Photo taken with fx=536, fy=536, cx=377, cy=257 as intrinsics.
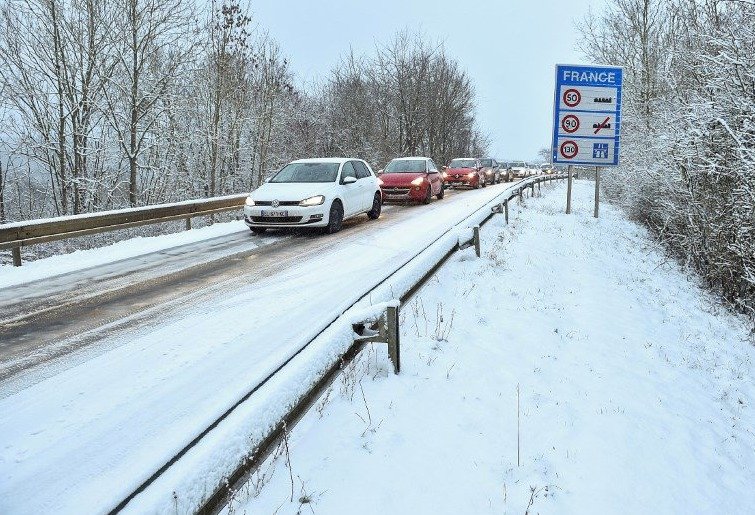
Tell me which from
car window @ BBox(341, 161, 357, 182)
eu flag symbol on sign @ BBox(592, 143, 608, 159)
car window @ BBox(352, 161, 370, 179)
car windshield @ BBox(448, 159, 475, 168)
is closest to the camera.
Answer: car window @ BBox(341, 161, 357, 182)

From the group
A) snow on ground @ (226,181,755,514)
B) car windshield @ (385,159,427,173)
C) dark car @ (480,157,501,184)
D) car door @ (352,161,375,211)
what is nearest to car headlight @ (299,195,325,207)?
car door @ (352,161,375,211)

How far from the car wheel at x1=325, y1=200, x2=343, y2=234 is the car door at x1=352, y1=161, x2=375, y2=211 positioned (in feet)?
4.91

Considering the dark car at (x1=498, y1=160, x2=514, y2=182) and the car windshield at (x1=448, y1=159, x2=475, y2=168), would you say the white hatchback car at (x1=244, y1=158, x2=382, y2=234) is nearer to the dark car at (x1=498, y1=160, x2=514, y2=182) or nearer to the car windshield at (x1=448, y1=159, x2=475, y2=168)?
the car windshield at (x1=448, y1=159, x2=475, y2=168)

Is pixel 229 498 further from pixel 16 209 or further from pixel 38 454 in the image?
pixel 16 209

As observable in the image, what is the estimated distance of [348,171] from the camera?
13.3 m

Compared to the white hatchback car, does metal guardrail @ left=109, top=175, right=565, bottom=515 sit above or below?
below

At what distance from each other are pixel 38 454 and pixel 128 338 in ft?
6.36

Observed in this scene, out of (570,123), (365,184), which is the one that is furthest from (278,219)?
(570,123)

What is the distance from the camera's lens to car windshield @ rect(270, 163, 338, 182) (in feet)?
41.1

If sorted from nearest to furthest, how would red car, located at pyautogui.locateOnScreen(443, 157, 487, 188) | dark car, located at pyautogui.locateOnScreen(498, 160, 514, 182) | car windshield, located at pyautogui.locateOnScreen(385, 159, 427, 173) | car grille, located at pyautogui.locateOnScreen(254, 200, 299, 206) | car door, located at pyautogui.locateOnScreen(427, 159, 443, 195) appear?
car grille, located at pyautogui.locateOnScreen(254, 200, 299, 206)
car door, located at pyautogui.locateOnScreen(427, 159, 443, 195)
car windshield, located at pyautogui.locateOnScreen(385, 159, 427, 173)
red car, located at pyautogui.locateOnScreen(443, 157, 487, 188)
dark car, located at pyautogui.locateOnScreen(498, 160, 514, 182)

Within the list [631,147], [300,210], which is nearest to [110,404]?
[300,210]

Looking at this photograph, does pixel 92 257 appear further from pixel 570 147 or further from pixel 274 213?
pixel 570 147

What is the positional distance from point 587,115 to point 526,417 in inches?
515

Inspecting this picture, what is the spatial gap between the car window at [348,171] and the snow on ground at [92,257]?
2.73m
